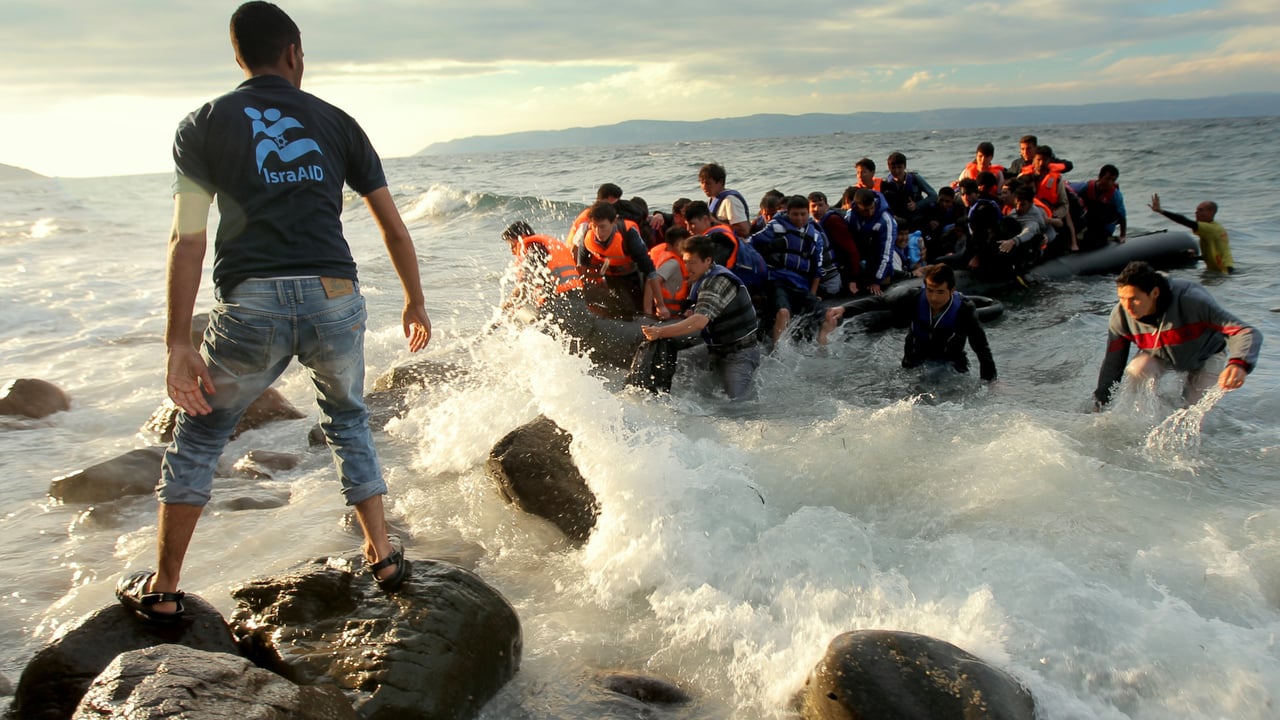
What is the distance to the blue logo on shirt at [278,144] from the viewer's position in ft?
9.50

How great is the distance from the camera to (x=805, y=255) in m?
9.52

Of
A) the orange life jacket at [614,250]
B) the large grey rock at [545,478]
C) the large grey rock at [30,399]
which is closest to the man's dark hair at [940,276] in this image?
the orange life jacket at [614,250]

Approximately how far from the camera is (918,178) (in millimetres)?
13188

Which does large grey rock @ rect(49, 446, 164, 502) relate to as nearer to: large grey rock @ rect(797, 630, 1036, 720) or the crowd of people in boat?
the crowd of people in boat

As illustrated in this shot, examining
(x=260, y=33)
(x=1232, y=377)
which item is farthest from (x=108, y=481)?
(x=1232, y=377)

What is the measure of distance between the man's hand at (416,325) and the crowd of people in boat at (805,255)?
3.78 meters

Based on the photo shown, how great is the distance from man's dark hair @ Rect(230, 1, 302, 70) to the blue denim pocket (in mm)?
893

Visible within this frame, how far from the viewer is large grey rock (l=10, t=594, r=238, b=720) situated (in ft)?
9.81

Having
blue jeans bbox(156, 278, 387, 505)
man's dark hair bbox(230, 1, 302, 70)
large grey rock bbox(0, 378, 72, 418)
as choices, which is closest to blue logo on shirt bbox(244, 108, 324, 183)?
man's dark hair bbox(230, 1, 302, 70)

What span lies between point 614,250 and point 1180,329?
519 centimetres

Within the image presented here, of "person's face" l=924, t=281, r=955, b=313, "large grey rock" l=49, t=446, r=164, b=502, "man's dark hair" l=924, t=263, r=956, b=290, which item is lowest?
"large grey rock" l=49, t=446, r=164, b=502

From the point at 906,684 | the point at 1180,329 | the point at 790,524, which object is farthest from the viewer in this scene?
the point at 1180,329

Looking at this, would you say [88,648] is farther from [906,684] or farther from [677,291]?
[677,291]

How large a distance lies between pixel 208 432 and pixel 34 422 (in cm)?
539
